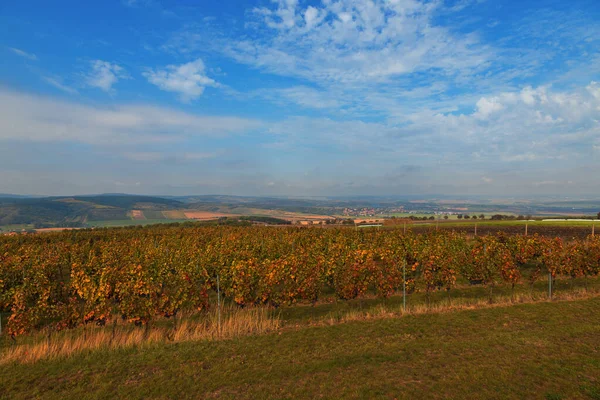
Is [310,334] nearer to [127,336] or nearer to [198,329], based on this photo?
[198,329]

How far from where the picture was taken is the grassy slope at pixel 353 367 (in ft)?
22.0

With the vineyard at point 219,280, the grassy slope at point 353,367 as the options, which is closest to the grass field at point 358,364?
the grassy slope at point 353,367

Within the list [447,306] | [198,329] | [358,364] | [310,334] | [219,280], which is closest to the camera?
[358,364]

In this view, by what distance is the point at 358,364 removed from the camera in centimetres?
790

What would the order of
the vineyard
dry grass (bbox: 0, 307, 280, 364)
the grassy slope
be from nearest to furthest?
1. the grassy slope
2. dry grass (bbox: 0, 307, 280, 364)
3. the vineyard

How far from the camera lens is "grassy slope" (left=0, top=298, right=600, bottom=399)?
670 centimetres

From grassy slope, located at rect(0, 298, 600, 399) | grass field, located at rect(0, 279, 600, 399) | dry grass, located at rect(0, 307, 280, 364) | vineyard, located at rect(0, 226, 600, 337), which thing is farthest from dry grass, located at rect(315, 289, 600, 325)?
dry grass, located at rect(0, 307, 280, 364)

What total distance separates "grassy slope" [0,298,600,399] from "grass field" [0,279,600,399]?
0.03 m

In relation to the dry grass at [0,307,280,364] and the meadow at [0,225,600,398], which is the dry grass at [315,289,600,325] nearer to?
the meadow at [0,225,600,398]

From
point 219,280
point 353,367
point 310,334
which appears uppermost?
point 219,280

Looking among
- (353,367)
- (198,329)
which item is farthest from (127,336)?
(353,367)

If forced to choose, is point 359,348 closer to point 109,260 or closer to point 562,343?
point 562,343

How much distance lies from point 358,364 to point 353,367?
0.67 ft

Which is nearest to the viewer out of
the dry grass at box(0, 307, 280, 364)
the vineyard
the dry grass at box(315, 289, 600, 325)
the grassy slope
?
the grassy slope
